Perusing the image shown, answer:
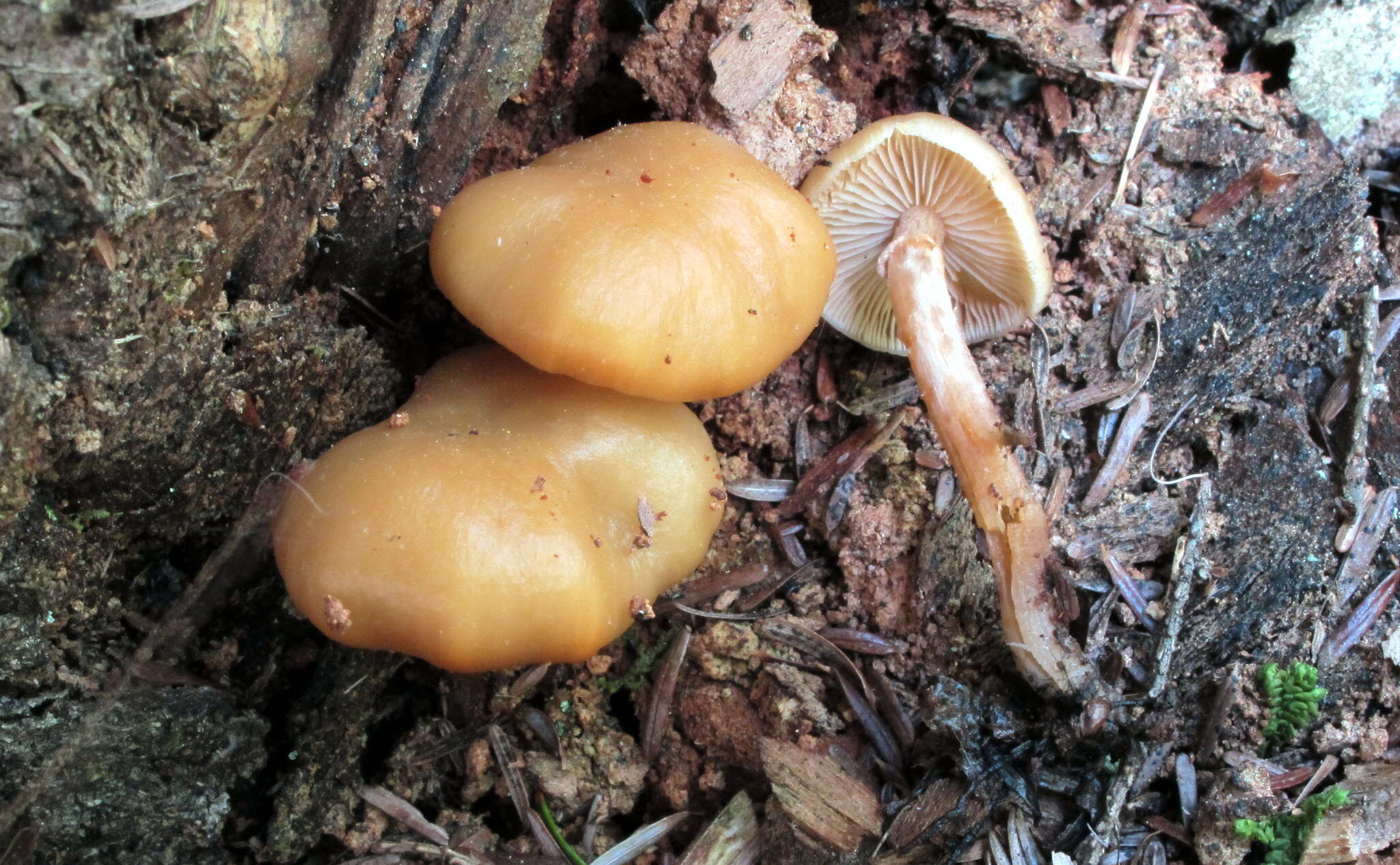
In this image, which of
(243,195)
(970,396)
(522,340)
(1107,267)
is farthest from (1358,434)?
(243,195)

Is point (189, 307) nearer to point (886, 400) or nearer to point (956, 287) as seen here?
point (886, 400)

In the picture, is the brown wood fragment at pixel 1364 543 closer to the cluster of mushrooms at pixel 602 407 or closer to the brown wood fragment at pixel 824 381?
the cluster of mushrooms at pixel 602 407

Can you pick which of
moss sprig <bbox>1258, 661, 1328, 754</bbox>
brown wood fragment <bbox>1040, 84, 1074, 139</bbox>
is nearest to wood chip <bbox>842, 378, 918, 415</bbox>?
brown wood fragment <bbox>1040, 84, 1074, 139</bbox>

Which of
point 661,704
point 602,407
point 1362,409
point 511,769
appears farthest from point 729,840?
point 1362,409

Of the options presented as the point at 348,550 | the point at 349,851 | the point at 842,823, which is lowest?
the point at 349,851

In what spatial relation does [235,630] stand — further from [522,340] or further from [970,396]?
[970,396]

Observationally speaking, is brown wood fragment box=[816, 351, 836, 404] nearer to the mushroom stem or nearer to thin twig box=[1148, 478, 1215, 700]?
the mushroom stem

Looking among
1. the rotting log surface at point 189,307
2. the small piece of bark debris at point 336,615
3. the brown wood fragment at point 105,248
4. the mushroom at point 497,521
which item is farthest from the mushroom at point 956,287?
the brown wood fragment at point 105,248
